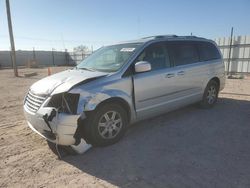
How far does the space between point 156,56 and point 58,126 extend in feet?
7.77

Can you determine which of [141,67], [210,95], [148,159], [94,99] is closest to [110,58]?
[141,67]

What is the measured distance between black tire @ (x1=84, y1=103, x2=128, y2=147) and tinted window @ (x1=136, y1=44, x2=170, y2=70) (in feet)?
3.48

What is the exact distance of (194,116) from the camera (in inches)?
208

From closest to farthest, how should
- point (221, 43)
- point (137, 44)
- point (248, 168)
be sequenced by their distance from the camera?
1. point (248, 168)
2. point (137, 44)
3. point (221, 43)

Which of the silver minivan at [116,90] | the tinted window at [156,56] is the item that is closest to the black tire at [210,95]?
the silver minivan at [116,90]

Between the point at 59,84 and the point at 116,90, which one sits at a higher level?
the point at 59,84

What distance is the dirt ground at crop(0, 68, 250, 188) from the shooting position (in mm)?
2799

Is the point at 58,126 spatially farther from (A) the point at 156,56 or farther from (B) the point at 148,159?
(A) the point at 156,56

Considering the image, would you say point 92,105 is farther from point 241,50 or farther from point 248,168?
point 241,50

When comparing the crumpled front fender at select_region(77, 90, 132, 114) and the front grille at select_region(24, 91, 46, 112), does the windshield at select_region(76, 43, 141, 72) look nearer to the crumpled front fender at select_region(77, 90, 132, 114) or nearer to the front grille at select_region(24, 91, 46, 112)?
the crumpled front fender at select_region(77, 90, 132, 114)

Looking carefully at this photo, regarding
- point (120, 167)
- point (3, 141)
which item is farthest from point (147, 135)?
point (3, 141)

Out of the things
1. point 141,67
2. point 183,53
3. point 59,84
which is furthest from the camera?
point 183,53

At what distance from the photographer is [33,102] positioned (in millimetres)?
3631

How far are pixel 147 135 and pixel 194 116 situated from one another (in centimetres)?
165
